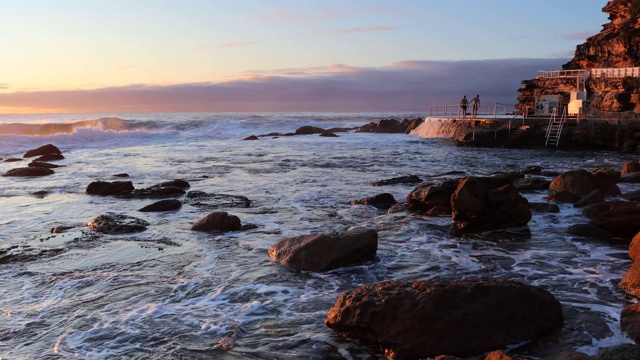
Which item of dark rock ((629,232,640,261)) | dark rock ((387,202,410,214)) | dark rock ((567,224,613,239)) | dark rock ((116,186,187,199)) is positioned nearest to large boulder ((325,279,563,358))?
dark rock ((629,232,640,261))

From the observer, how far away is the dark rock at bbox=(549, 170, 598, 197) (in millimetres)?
14773

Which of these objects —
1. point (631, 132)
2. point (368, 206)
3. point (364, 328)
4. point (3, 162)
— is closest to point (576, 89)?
point (631, 132)

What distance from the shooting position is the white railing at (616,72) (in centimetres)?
4434

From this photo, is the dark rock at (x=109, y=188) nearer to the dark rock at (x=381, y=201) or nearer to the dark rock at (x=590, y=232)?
the dark rock at (x=381, y=201)

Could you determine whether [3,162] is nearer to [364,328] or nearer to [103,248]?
[103,248]

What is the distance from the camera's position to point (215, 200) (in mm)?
15609

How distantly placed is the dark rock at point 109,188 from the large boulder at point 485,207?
410 inches

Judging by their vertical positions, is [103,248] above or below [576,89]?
below

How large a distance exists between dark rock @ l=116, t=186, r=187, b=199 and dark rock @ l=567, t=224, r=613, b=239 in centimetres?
1102

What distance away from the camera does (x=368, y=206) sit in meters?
14.5

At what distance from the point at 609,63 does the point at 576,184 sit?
4376 cm

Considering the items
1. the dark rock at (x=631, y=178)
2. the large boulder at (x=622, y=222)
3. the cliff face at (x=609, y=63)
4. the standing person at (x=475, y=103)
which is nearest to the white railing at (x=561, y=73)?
the cliff face at (x=609, y=63)

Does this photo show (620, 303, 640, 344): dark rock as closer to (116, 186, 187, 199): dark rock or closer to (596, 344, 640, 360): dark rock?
(596, 344, 640, 360): dark rock

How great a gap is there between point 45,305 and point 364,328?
14.1ft
